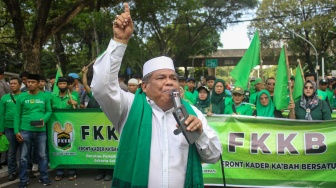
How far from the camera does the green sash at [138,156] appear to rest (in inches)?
91.8

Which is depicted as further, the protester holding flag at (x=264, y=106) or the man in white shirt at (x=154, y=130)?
the protester holding flag at (x=264, y=106)

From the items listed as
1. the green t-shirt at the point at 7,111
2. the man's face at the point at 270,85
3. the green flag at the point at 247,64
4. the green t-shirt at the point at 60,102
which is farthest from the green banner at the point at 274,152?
the green t-shirt at the point at 7,111

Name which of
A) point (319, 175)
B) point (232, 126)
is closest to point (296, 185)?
point (319, 175)

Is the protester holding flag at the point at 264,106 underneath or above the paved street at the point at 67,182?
above

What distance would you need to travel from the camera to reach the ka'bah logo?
23.2 feet

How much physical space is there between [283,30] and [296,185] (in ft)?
121

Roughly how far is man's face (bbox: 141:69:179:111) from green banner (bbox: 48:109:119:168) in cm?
457

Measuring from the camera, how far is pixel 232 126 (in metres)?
5.75

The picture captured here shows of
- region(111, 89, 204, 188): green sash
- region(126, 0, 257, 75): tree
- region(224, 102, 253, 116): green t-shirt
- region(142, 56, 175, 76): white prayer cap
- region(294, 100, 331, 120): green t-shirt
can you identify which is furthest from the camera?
region(126, 0, 257, 75): tree

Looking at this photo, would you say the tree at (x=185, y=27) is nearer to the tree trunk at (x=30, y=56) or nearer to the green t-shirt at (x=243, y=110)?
the tree trunk at (x=30, y=56)

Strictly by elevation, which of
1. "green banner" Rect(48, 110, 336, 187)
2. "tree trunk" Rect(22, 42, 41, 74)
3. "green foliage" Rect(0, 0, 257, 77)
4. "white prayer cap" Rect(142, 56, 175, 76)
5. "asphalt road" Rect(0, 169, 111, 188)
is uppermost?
"green foliage" Rect(0, 0, 257, 77)

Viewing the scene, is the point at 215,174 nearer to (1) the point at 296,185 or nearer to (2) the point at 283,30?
(1) the point at 296,185

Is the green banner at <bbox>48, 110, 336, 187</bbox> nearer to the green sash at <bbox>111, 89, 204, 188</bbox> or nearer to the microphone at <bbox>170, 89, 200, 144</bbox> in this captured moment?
the green sash at <bbox>111, 89, 204, 188</bbox>

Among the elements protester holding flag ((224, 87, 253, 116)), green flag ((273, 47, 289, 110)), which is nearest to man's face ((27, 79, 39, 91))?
protester holding flag ((224, 87, 253, 116))
